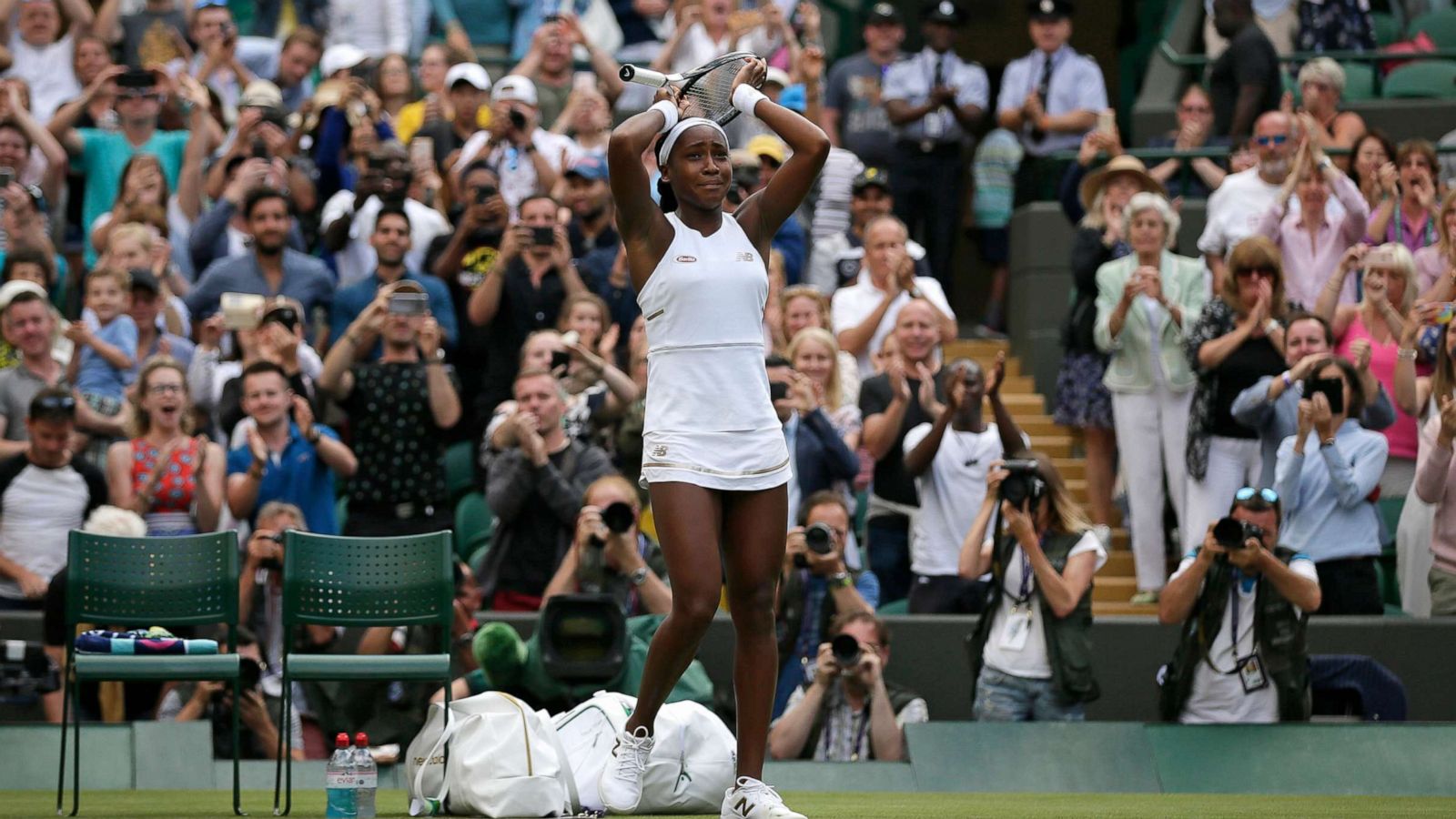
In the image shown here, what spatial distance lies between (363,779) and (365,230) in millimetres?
6367

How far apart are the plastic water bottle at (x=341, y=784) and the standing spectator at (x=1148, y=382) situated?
18.1 feet

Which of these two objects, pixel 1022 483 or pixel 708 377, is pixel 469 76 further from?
pixel 708 377

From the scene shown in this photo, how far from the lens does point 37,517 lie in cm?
1130

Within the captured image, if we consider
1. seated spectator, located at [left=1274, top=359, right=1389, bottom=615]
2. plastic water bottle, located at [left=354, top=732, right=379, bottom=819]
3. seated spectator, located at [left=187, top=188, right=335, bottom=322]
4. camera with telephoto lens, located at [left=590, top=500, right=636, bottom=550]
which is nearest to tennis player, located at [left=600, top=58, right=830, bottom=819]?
plastic water bottle, located at [left=354, top=732, right=379, bottom=819]

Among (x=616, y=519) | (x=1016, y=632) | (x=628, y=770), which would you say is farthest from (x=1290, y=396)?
(x=628, y=770)

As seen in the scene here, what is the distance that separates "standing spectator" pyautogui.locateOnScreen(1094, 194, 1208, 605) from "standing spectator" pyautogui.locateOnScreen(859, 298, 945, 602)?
1031 millimetres

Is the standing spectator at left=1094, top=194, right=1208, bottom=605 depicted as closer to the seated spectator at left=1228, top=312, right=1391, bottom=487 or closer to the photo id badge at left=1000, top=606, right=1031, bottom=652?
the seated spectator at left=1228, top=312, right=1391, bottom=487

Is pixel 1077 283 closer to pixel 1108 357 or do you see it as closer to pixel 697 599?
pixel 1108 357

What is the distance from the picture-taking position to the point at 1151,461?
1222cm

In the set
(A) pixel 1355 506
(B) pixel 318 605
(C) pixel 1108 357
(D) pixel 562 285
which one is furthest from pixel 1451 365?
(B) pixel 318 605

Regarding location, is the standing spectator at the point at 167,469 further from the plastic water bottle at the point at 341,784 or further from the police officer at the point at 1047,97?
the police officer at the point at 1047,97

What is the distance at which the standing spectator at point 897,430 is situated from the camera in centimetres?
1162

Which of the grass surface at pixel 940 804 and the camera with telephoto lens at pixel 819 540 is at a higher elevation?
the camera with telephoto lens at pixel 819 540

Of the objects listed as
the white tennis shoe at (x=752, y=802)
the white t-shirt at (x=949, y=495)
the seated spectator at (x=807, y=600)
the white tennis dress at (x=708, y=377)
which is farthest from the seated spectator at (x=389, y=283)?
the white tennis shoe at (x=752, y=802)
